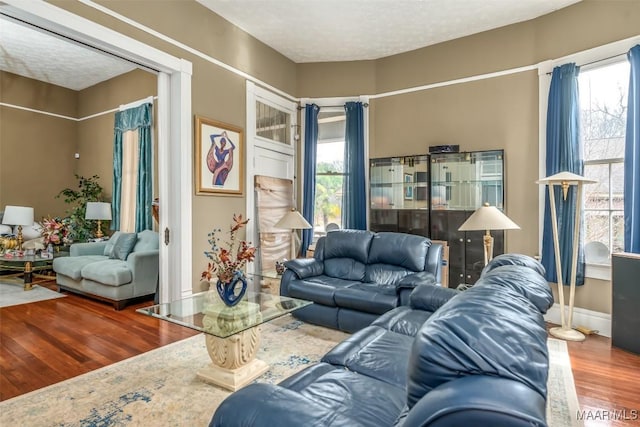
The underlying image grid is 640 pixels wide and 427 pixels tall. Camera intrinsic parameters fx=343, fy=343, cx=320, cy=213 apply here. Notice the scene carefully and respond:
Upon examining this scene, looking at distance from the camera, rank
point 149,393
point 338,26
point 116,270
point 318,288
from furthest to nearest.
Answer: point 338,26
point 116,270
point 318,288
point 149,393

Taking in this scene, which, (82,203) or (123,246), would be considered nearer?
(123,246)

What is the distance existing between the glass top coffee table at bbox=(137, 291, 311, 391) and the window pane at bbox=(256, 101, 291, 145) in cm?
288

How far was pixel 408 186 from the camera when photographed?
4805 millimetres

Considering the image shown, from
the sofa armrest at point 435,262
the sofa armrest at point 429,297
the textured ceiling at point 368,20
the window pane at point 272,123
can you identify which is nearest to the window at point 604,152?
the textured ceiling at point 368,20

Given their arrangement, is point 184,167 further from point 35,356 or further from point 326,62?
point 326,62

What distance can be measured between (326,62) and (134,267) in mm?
4051

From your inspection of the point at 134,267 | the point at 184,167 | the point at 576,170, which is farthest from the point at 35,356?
the point at 576,170

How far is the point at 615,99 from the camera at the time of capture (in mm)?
3566

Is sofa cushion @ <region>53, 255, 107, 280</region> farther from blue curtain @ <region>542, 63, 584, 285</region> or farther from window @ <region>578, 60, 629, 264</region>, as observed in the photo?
window @ <region>578, 60, 629, 264</region>

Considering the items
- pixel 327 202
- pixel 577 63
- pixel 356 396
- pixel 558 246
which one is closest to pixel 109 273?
pixel 327 202

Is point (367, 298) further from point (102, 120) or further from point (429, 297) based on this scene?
point (102, 120)

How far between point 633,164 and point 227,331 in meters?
3.84

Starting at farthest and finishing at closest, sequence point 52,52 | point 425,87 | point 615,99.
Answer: point 52,52 → point 425,87 → point 615,99

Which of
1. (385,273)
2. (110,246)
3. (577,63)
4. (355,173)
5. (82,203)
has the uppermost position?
(577,63)
